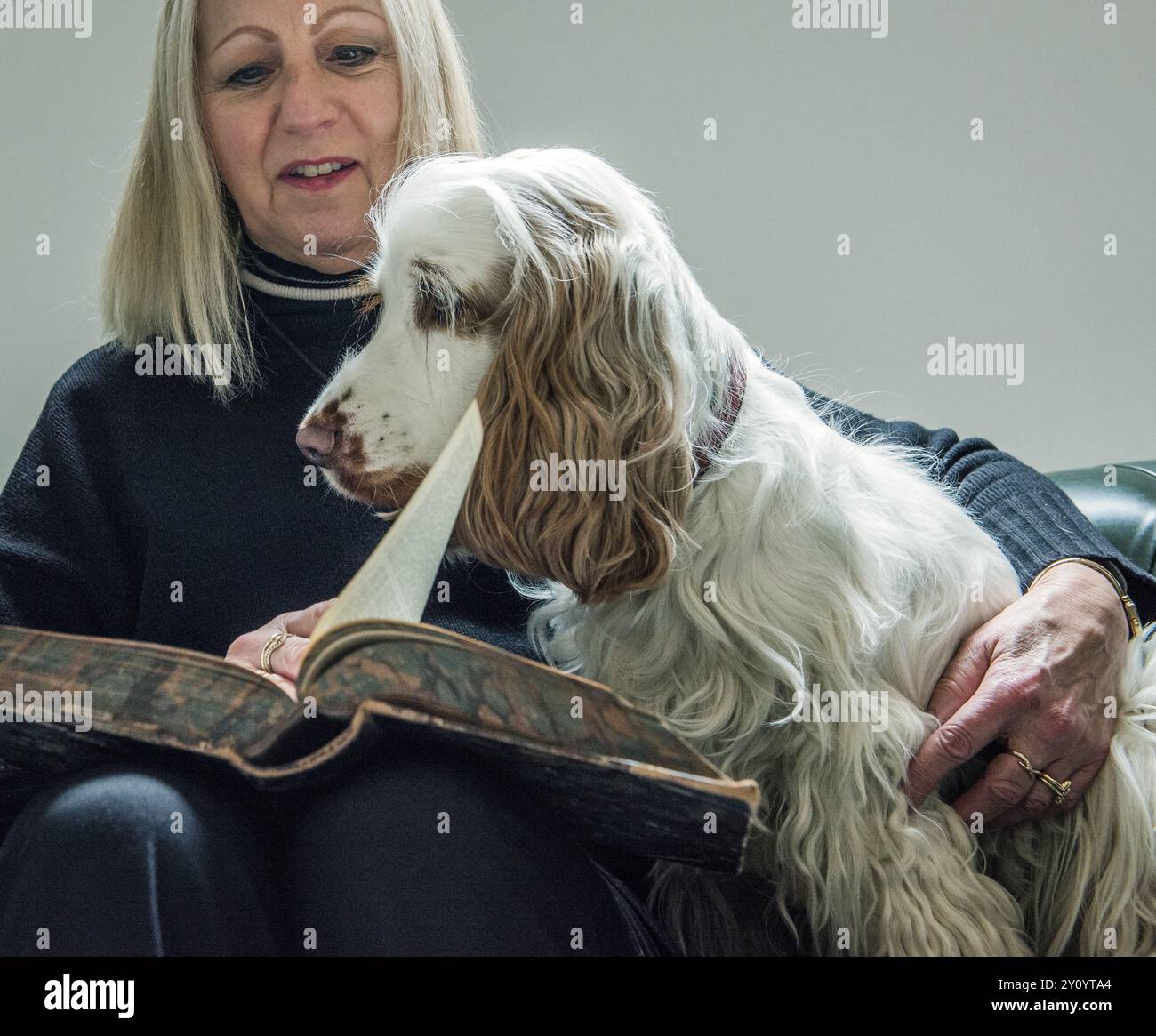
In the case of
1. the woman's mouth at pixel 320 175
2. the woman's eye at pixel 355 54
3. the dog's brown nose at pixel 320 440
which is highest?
the woman's eye at pixel 355 54

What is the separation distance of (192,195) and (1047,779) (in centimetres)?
121

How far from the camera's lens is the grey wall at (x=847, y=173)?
2.19 meters

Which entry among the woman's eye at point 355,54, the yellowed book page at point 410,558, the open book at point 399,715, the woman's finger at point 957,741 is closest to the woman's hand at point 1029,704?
the woman's finger at point 957,741

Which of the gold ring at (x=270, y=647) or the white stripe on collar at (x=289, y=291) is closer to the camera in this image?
the gold ring at (x=270, y=647)

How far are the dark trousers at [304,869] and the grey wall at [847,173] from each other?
141 cm

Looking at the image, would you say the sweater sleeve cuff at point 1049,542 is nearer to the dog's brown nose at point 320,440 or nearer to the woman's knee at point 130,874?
the dog's brown nose at point 320,440

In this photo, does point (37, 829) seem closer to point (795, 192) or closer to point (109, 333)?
point (109, 333)

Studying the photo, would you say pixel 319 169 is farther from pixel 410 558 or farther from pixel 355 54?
pixel 410 558

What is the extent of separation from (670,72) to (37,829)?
5.77ft

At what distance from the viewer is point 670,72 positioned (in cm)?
223

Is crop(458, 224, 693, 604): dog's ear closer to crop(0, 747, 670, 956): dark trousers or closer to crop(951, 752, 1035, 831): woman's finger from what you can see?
crop(0, 747, 670, 956): dark trousers

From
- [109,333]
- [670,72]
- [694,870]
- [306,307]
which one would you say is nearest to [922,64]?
[670,72]

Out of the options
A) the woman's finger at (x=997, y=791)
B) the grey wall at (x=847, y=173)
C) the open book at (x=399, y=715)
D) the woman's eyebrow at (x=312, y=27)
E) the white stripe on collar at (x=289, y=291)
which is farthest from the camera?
the grey wall at (x=847, y=173)

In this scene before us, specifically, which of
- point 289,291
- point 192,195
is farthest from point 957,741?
point 192,195
